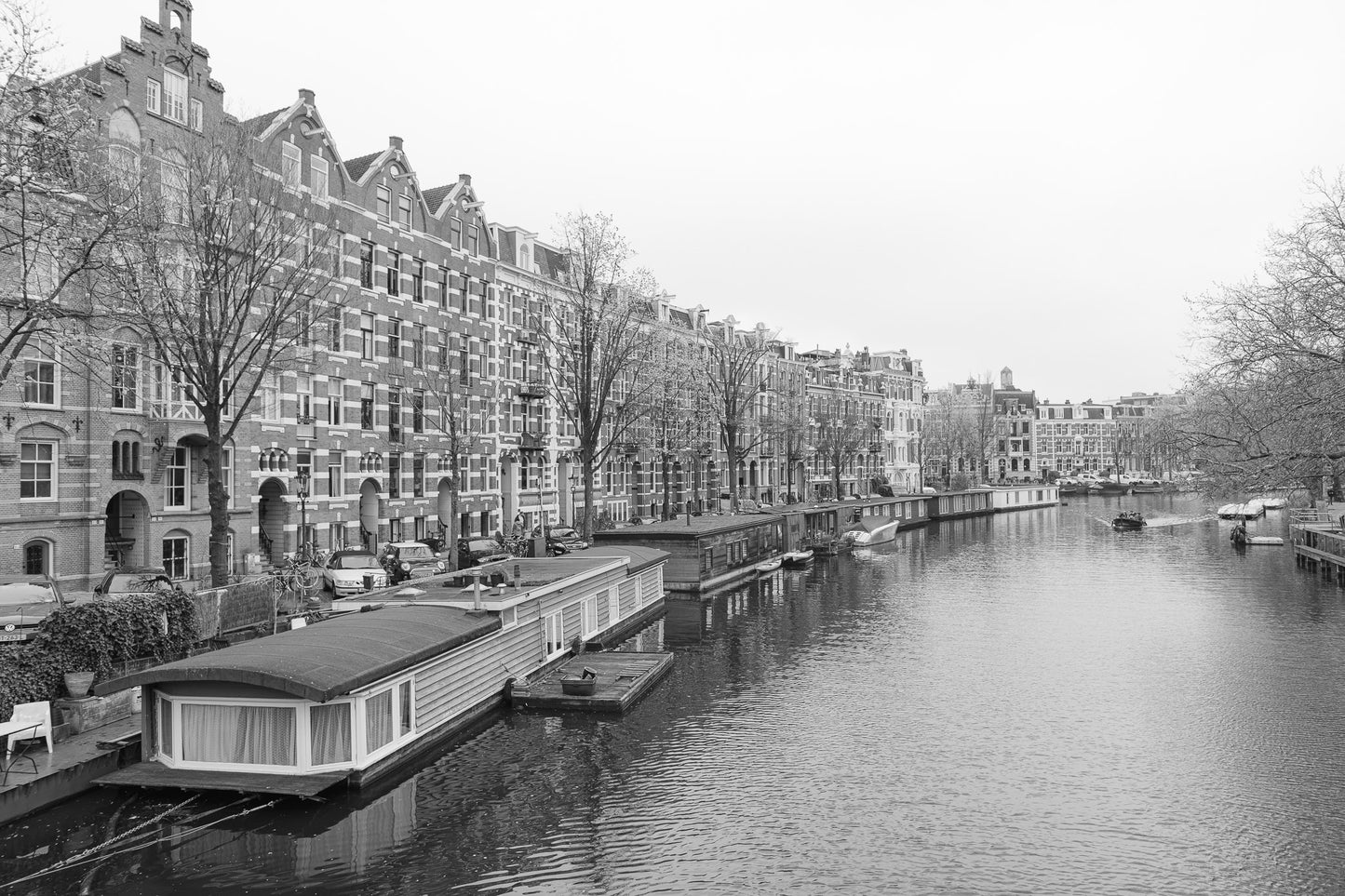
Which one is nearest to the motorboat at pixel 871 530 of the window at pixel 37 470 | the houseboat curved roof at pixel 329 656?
the window at pixel 37 470

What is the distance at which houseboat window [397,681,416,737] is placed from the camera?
2008cm

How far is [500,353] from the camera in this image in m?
63.3

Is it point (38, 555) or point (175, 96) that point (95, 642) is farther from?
point (175, 96)

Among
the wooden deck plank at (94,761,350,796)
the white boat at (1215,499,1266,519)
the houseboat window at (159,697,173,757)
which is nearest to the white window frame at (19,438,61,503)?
the houseboat window at (159,697,173,757)

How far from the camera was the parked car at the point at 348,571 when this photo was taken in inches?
1427

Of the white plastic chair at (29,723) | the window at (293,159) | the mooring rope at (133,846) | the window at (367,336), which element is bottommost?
the mooring rope at (133,846)

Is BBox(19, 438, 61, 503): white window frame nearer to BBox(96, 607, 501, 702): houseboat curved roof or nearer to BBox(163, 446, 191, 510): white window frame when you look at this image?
BBox(163, 446, 191, 510): white window frame

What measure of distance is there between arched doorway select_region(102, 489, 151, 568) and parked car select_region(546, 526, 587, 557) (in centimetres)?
1929

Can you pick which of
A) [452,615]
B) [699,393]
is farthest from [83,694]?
[699,393]

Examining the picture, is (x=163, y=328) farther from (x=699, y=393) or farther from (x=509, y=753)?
(x=699, y=393)

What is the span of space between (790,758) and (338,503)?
1324 inches

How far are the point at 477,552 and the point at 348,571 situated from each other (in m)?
9.54

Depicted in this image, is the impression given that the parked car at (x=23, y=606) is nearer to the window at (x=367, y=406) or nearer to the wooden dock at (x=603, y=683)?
the wooden dock at (x=603, y=683)

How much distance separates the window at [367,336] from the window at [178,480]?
12256 mm
